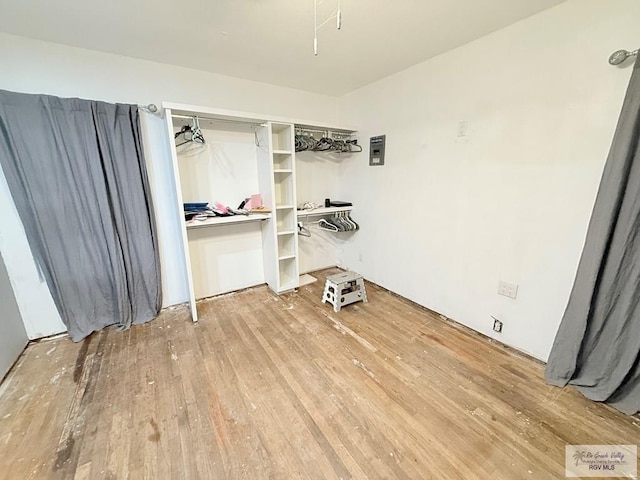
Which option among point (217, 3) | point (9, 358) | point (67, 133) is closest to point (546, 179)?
point (217, 3)

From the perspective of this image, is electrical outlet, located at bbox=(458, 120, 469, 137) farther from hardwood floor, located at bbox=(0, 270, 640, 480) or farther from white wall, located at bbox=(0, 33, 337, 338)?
white wall, located at bbox=(0, 33, 337, 338)

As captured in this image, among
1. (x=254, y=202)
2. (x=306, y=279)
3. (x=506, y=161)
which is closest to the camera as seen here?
(x=506, y=161)

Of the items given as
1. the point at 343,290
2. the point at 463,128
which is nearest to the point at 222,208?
the point at 343,290

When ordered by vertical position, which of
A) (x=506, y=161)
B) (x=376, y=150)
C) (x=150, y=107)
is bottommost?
(x=506, y=161)

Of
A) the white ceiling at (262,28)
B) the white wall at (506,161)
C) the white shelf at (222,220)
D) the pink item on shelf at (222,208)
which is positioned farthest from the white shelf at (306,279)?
the white ceiling at (262,28)

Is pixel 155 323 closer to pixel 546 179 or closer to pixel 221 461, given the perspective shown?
pixel 221 461

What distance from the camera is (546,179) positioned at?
1.77 metres

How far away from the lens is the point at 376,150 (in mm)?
3023

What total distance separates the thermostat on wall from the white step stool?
4.55 ft

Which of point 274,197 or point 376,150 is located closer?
point 274,197

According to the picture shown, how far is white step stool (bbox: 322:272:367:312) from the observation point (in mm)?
2704

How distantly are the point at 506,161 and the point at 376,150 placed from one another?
1396mm

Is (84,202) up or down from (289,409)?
up

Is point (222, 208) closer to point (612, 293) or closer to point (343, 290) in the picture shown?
point (343, 290)
